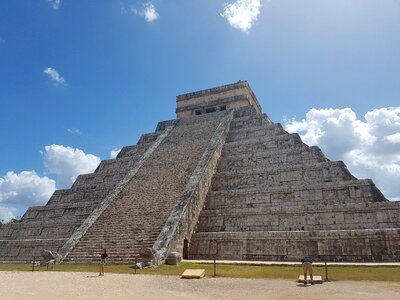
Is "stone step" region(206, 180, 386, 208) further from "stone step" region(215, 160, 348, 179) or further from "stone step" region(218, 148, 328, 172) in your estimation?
"stone step" region(218, 148, 328, 172)

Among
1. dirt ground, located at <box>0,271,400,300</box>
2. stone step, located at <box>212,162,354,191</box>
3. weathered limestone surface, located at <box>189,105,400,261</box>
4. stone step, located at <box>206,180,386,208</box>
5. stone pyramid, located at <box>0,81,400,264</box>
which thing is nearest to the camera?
dirt ground, located at <box>0,271,400,300</box>

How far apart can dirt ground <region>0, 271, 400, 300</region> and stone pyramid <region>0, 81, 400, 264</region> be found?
360 cm

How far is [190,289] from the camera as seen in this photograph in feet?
26.2

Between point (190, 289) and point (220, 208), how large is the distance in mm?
9031

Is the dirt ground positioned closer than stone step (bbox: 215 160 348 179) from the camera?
Yes

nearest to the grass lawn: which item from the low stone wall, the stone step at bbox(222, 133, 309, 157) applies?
the low stone wall

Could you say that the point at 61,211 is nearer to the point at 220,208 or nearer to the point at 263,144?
the point at 220,208

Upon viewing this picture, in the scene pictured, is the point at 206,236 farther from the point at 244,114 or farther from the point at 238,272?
the point at 244,114

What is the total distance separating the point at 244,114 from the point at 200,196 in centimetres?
1146

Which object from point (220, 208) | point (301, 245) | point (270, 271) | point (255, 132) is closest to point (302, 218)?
point (301, 245)

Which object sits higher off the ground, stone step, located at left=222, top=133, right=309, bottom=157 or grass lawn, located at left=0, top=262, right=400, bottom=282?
stone step, located at left=222, top=133, right=309, bottom=157

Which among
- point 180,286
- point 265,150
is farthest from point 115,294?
point 265,150

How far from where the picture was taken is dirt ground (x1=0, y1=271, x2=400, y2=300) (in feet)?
22.7

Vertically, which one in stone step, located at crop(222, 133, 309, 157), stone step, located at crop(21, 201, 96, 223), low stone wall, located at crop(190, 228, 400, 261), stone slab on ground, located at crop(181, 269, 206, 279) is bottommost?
stone slab on ground, located at crop(181, 269, 206, 279)
